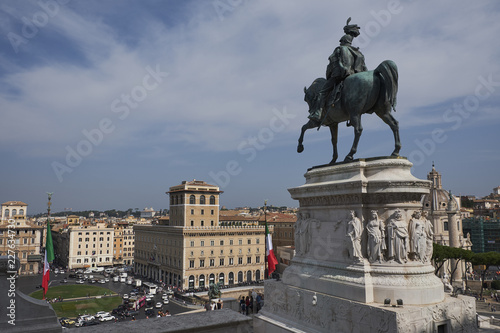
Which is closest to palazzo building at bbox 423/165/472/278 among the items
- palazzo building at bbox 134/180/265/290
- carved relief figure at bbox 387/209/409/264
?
palazzo building at bbox 134/180/265/290

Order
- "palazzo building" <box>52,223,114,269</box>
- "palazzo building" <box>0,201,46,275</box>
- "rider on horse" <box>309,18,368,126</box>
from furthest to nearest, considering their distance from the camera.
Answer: "palazzo building" <box>52,223,114,269</box>, "palazzo building" <box>0,201,46,275</box>, "rider on horse" <box>309,18,368,126</box>

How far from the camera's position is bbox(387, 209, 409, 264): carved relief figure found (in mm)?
8602

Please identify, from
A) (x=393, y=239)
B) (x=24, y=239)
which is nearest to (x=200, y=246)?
(x=24, y=239)

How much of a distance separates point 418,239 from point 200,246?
169ft

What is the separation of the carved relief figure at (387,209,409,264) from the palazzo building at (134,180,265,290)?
49949 mm

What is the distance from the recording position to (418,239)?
342 inches

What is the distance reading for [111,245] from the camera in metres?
82.0

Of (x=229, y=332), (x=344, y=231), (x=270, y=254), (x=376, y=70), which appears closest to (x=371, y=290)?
(x=344, y=231)

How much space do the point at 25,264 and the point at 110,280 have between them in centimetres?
1455

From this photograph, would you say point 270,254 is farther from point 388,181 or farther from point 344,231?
point 388,181

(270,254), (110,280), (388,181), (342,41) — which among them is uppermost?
(342,41)

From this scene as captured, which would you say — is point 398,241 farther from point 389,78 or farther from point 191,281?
point 191,281

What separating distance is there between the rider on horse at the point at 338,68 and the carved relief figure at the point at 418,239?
14.5ft

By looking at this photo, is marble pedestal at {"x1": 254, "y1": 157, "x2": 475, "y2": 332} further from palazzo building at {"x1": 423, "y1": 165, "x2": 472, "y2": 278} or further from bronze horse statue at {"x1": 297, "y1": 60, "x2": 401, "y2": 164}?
palazzo building at {"x1": 423, "y1": 165, "x2": 472, "y2": 278}
